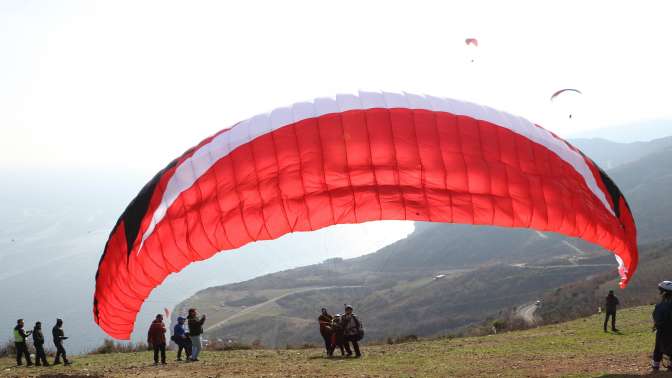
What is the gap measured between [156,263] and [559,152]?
25.4ft

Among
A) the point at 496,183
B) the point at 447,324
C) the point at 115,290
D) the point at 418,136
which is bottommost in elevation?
the point at 447,324

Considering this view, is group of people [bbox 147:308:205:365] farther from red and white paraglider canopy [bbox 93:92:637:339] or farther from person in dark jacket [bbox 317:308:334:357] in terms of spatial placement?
red and white paraglider canopy [bbox 93:92:637:339]

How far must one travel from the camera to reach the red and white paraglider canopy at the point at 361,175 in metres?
10.9

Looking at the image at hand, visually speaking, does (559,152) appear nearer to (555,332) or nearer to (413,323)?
(555,332)

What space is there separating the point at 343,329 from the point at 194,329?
390cm

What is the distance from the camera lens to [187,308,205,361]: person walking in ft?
51.2

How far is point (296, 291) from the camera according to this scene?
108062mm

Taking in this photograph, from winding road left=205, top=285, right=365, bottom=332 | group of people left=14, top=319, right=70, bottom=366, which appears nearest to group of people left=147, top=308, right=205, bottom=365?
group of people left=14, top=319, right=70, bottom=366

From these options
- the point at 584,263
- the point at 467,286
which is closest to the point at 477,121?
the point at 467,286

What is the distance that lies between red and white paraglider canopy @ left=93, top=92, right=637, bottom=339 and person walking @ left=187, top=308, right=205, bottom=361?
408cm

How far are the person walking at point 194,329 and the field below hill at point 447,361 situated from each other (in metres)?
0.48

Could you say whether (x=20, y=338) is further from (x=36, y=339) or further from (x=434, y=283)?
(x=434, y=283)

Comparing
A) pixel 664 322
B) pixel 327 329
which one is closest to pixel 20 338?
pixel 327 329

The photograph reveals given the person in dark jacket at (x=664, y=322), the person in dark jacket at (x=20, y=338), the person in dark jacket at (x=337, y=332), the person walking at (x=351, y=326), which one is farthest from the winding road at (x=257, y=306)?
the person in dark jacket at (x=664, y=322)
